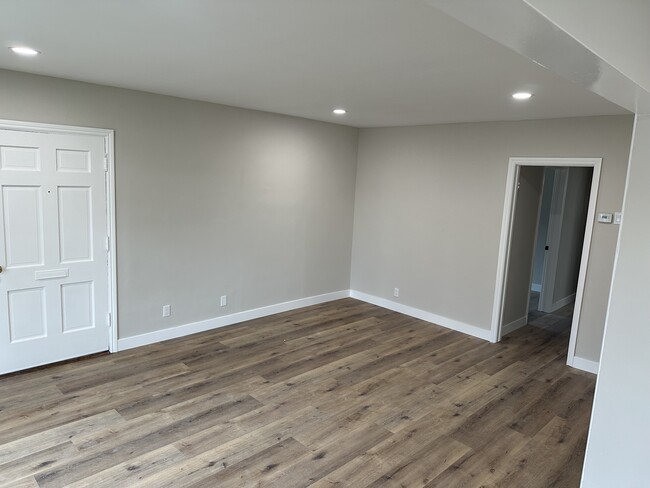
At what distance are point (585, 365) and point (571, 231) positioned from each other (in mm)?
2776

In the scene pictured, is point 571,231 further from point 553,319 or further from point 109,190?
point 109,190

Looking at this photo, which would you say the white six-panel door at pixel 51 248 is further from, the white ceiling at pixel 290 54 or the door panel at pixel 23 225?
the white ceiling at pixel 290 54

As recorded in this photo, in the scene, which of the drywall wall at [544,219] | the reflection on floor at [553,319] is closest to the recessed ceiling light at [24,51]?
the reflection on floor at [553,319]

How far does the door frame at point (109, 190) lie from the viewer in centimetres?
366

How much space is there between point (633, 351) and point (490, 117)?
311cm

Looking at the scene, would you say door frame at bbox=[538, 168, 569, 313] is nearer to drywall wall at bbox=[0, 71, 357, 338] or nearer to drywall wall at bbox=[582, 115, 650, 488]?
drywall wall at bbox=[0, 71, 357, 338]

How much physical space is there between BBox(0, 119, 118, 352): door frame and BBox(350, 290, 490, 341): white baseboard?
3.48m

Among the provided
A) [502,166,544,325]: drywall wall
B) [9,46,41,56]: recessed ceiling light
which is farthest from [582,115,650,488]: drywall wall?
[9,46,41,56]: recessed ceiling light

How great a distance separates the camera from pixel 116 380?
3.78 m

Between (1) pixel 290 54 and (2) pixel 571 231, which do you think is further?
(2) pixel 571 231

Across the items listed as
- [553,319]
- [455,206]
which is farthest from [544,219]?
[455,206]

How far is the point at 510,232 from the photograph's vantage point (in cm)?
489

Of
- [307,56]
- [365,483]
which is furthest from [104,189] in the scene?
[365,483]

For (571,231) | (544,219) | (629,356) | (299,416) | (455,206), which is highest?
(455,206)
